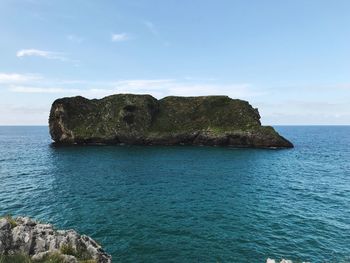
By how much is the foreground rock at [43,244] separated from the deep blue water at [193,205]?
23.7 ft

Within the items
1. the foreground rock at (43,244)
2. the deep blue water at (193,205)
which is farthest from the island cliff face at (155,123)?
the foreground rock at (43,244)

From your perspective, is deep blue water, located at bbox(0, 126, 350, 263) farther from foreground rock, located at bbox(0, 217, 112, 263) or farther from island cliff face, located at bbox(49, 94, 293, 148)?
island cliff face, located at bbox(49, 94, 293, 148)

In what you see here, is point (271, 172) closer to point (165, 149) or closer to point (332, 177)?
point (332, 177)

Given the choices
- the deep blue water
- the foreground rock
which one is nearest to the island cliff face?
the deep blue water

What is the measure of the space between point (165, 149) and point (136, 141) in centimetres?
1864

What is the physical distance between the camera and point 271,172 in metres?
65.0

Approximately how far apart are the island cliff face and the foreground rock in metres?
92.0

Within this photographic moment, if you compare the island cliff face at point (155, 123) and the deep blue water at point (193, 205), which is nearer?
the deep blue water at point (193, 205)

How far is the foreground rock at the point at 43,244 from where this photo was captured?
18.8m

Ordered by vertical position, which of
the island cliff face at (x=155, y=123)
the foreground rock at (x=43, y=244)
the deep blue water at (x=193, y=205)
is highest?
the island cliff face at (x=155, y=123)

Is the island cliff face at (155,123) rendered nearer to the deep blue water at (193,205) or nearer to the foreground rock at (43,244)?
the deep blue water at (193,205)

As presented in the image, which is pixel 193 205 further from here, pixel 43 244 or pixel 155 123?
pixel 155 123

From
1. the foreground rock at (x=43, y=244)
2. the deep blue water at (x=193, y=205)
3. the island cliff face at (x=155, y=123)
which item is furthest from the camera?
the island cliff face at (x=155, y=123)

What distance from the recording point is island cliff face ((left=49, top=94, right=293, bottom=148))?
109125 mm
